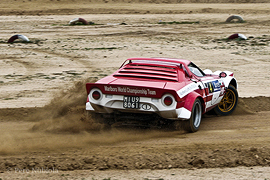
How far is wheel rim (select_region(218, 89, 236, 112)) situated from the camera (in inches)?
340

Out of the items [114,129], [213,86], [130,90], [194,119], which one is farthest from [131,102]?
[213,86]

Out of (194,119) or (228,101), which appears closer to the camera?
(194,119)

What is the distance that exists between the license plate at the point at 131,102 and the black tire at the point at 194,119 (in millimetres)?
910

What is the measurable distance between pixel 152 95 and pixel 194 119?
1084mm

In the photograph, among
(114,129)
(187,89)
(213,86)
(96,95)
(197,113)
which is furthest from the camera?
(213,86)

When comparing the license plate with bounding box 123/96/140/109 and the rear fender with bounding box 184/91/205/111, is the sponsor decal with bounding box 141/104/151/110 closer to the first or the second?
the license plate with bounding box 123/96/140/109

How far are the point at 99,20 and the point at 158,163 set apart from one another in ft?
78.5

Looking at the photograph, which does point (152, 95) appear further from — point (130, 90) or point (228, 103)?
point (228, 103)

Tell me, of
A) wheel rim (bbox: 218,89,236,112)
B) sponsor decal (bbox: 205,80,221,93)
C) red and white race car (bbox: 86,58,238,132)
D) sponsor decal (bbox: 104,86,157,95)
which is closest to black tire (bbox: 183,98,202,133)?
red and white race car (bbox: 86,58,238,132)

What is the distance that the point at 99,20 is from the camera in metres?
28.5

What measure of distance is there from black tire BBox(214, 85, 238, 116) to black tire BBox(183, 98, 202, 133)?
146 centimetres

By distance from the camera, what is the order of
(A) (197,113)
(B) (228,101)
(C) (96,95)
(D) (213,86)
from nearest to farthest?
1. (C) (96,95)
2. (A) (197,113)
3. (D) (213,86)
4. (B) (228,101)

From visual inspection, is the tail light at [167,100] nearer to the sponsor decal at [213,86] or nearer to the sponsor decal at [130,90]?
the sponsor decal at [130,90]

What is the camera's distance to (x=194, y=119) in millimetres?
7102
